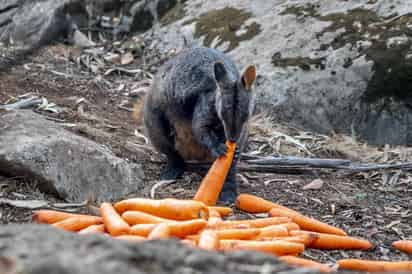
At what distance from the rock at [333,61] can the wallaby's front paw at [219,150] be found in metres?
2.49

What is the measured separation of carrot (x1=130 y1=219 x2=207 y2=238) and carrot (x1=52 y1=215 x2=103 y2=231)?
0.46 m

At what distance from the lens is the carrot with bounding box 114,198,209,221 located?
4879mm

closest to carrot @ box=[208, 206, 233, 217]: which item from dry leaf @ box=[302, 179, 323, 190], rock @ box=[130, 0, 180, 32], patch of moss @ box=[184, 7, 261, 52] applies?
dry leaf @ box=[302, 179, 323, 190]

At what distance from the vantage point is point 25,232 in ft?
7.81

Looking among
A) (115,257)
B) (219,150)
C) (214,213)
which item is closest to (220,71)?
(219,150)

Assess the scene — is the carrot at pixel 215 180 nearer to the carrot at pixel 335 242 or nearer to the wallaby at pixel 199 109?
the wallaby at pixel 199 109

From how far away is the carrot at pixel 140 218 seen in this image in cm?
473

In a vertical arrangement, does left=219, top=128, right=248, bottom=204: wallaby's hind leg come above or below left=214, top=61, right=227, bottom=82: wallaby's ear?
below

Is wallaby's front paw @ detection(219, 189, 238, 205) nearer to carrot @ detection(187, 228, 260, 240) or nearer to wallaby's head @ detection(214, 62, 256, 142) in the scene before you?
wallaby's head @ detection(214, 62, 256, 142)

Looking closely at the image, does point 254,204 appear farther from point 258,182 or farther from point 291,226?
point 258,182

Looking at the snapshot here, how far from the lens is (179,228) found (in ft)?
14.4

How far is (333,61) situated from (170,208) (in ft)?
13.0

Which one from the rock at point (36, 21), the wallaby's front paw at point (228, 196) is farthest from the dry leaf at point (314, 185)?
the rock at point (36, 21)

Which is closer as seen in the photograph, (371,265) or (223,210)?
(371,265)
